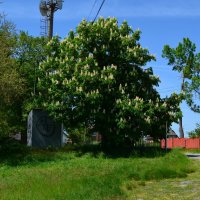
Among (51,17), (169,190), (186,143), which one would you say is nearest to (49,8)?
(51,17)

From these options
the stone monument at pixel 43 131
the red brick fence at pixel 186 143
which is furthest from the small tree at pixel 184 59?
the stone monument at pixel 43 131

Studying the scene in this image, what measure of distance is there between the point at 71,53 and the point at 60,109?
12.1ft

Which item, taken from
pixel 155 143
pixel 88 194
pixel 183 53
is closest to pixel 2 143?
pixel 155 143

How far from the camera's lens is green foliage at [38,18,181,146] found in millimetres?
26859

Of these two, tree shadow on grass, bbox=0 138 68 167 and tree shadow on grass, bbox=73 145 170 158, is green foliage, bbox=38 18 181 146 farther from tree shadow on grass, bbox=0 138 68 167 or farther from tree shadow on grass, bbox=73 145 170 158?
tree shadow on grass, bbox=0 138 68 167

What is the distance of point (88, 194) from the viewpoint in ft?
35.3

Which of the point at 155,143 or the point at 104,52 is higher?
the point at 104,52

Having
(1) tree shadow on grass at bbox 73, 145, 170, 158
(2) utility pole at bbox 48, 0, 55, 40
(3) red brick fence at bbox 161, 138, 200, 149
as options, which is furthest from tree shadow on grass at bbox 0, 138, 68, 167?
(3) red brick fence at bbox 161, 138, 200, 149

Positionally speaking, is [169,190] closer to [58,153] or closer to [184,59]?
[58,153]

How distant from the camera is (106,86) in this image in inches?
1083

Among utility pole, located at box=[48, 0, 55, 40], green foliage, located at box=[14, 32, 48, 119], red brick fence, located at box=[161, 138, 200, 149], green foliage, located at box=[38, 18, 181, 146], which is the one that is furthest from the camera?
red brick fence, located at box=[161, 138, 200, 149]

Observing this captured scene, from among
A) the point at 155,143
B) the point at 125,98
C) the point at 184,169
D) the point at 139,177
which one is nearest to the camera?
the point at 139,177

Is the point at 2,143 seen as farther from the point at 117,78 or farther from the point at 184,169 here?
the point at 184,169

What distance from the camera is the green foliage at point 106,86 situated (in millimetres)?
26859
